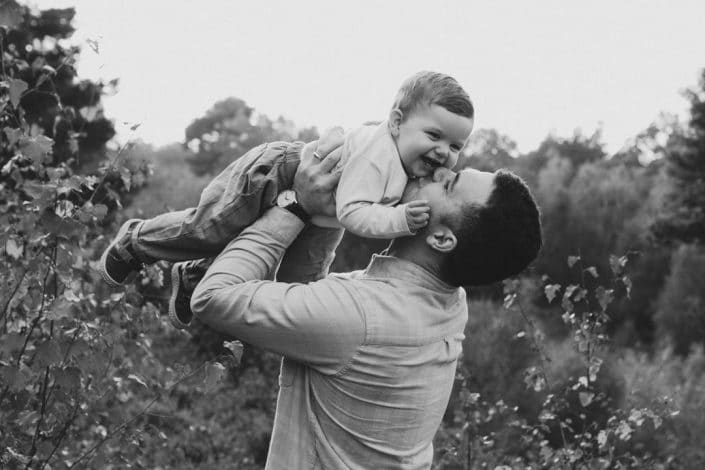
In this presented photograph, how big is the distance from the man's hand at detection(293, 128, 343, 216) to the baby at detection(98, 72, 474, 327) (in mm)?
31

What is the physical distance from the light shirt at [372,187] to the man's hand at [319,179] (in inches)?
1.3

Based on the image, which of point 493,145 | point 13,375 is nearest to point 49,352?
point 13,375

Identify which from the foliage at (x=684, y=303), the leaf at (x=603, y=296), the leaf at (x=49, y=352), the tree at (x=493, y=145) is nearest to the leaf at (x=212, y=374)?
the leaf at (x=49, y=352)

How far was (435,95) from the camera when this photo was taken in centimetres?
266

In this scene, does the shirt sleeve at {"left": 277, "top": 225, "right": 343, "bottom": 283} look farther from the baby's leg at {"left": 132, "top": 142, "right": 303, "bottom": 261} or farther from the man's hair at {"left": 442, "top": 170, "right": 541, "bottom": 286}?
the man's hair at {"left": 442, "top": 170, "right": 541, "bottom": 286}

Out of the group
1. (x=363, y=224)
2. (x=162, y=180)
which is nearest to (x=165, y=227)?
(x=363, y=224)

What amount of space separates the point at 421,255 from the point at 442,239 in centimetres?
8

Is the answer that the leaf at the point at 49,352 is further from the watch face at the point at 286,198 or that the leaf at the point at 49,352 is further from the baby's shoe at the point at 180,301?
the watch face at the point at 286,198

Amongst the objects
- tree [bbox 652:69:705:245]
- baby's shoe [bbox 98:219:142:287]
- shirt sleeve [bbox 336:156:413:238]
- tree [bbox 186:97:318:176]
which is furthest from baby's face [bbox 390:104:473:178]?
tree [bbox 186:97:318:176]

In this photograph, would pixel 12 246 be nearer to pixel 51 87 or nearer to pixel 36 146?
pixel 36 146

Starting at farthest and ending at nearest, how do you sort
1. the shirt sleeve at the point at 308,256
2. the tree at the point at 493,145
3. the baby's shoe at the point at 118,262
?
the tree at the point at 493,145
the baby's shoe at the point at 118,262
the shirt sleeve at the point at 308,256

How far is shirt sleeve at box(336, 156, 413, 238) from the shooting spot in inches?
97.1

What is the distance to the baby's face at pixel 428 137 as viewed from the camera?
264 cm

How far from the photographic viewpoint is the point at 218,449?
10.5 metres
